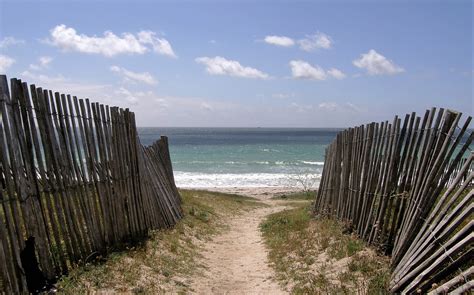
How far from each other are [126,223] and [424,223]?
18.1ft

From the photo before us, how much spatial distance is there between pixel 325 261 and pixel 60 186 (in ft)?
15.1

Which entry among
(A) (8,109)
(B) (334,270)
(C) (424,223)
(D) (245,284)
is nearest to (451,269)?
(C) (424,223)

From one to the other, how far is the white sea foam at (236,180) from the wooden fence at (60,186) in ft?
96.7

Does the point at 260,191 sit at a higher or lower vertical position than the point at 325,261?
lower

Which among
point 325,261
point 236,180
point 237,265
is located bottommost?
point 236,180

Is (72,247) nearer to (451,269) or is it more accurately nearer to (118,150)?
(118,150)

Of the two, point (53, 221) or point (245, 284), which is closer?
point (53, 221)

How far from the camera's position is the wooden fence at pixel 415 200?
4.76m

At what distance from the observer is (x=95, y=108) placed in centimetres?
785

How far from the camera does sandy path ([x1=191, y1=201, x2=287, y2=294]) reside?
301 inches

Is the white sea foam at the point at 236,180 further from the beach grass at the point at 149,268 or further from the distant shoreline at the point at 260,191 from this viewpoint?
the beach grass at the point at 149,268

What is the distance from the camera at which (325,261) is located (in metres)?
7.96

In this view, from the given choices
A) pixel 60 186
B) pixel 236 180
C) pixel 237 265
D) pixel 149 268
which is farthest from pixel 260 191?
pixel 60 186

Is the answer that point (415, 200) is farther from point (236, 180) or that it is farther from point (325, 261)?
point (236, 180)
